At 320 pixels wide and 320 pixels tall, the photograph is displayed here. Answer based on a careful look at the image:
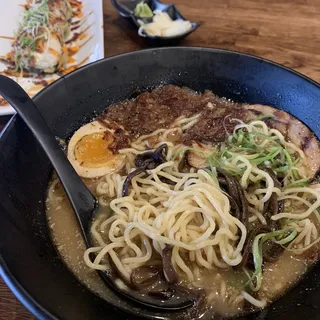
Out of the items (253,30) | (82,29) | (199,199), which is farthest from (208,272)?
(82,29)

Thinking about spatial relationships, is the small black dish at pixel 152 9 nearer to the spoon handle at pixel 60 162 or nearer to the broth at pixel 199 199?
the broth at pixel 199 199

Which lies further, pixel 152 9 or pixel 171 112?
pixel 152 9

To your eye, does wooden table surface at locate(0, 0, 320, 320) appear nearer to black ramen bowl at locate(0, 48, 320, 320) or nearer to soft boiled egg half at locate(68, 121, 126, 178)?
black ramen bowl at locate(0, 48, 320, 320)

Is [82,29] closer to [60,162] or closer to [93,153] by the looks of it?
[93,153]

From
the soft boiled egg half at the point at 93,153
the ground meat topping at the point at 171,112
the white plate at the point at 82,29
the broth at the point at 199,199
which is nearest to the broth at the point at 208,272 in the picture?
the broth at the point at 199,199

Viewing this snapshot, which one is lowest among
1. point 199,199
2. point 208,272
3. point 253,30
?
point 208,272

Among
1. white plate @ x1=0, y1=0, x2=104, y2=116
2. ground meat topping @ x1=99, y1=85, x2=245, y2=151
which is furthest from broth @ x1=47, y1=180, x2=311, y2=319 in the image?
white plate @ x1=0, y1=0, x2=104, y2=116
